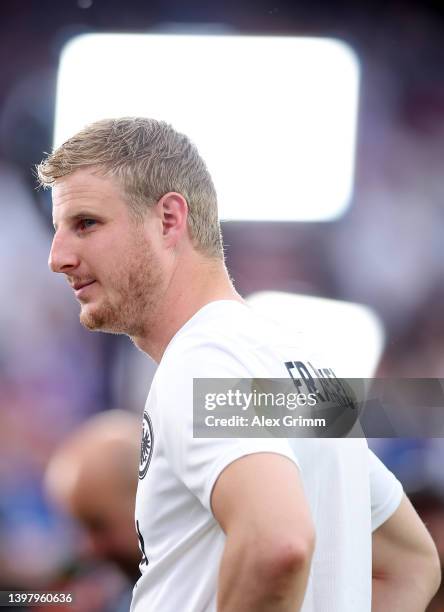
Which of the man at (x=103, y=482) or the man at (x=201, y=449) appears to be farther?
the man at (x=103, y=482)

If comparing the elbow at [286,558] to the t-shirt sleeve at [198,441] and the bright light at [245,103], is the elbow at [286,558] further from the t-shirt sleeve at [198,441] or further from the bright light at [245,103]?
the bright light at [245,103]

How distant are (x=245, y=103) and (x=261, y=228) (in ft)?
1.03

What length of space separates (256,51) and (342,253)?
1.83 ft

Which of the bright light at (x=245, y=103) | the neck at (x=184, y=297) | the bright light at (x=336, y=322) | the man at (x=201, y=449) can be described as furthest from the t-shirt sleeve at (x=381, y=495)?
the bright light at (x=245, y=103)

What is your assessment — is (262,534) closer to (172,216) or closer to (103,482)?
(172,216)

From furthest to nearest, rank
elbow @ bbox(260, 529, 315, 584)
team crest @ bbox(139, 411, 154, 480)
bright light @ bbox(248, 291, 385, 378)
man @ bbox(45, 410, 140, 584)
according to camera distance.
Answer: bright light @ bbox(248, 291, 385, 378)
man @ bbox(45, 410, 140, 584)
team crest @ bbox(139, 411, 154, 480)
elbow @ bbox(260, 529, 315, 584)

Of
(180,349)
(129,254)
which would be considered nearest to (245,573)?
(180,349)

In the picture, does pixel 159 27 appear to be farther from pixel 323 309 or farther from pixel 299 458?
pixel 299 458

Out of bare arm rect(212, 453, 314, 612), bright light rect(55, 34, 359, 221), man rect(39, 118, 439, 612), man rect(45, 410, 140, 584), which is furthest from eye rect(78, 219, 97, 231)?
bright light rect(55, 34, 359, 221)

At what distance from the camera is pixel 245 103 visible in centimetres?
201

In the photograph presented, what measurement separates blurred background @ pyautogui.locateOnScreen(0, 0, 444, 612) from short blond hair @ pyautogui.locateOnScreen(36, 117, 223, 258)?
3.95ft

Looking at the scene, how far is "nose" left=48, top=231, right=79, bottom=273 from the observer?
0.80 meters

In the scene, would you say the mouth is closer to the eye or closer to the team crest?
the eye

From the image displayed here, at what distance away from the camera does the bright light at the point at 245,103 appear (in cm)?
200
